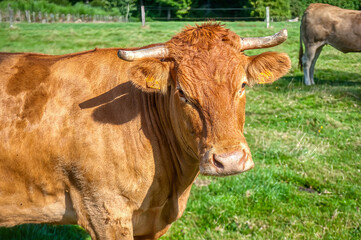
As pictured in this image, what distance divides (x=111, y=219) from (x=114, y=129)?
2.33ft

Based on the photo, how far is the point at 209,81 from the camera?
260 cm

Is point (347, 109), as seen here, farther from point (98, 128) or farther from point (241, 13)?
point (241, 13)

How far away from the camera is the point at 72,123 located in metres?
2.96

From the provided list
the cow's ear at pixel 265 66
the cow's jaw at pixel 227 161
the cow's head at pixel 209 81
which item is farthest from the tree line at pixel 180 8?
the cow's jaw at pixel 227 161

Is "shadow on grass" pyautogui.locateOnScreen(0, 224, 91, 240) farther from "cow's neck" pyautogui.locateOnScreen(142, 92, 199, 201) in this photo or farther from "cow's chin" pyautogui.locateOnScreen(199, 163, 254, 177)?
"cow's chin" pyautogui.locateOnScreen(199, 163, 254, 177)

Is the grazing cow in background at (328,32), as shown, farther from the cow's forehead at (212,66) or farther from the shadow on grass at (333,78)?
the cow's forehead at (212,66)

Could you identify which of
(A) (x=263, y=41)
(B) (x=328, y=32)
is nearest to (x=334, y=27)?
(B) (x=328, y=32)

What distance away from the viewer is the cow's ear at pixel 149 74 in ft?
9.23

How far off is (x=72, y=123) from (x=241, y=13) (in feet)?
105

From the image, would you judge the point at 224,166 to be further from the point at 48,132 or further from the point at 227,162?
the point at 48,132

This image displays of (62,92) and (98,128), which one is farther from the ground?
(62,92)

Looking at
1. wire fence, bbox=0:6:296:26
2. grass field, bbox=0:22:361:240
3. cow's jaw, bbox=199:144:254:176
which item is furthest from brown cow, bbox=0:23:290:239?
wire fence, bbox=0:6:296:26

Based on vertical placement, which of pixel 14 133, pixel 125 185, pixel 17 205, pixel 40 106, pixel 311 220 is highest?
pixel 40 106

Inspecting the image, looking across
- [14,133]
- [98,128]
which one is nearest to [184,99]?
[98,128]
